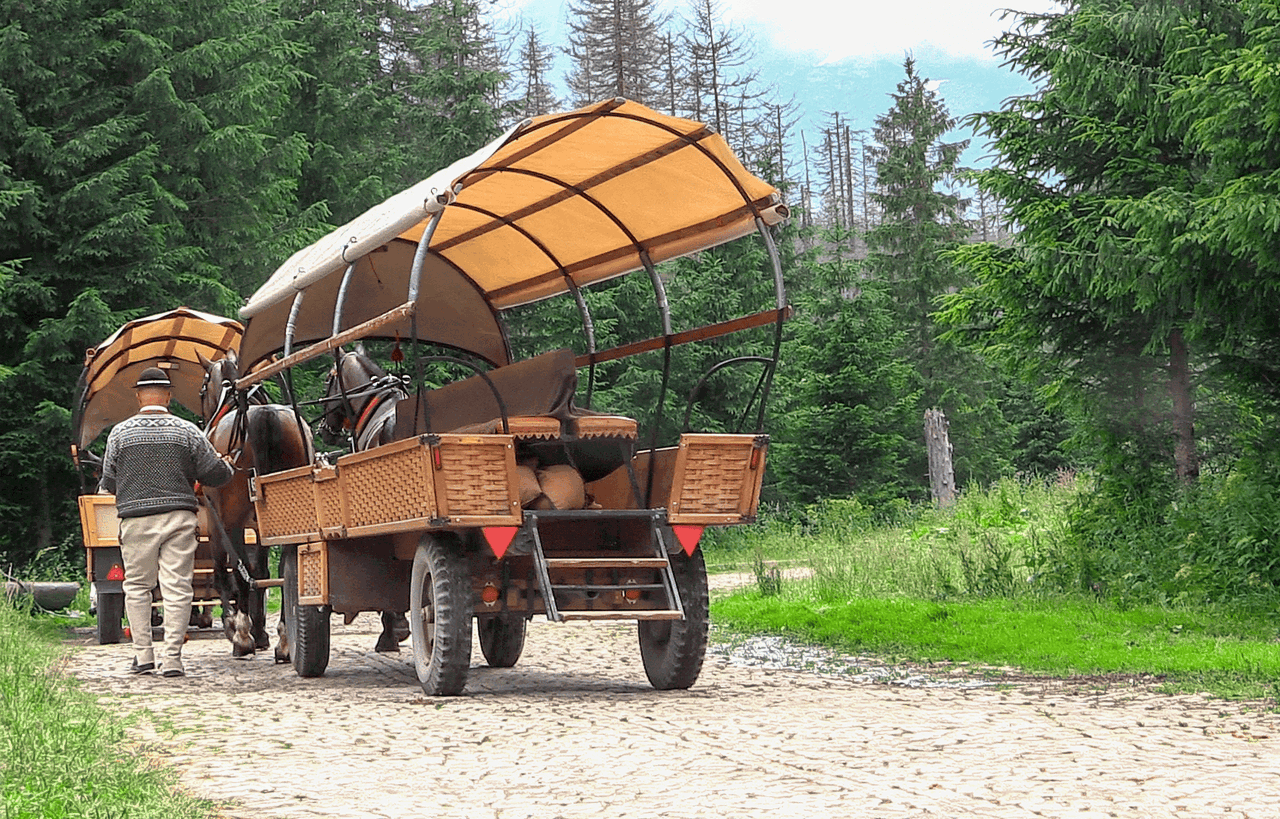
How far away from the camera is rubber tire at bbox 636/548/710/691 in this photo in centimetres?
905

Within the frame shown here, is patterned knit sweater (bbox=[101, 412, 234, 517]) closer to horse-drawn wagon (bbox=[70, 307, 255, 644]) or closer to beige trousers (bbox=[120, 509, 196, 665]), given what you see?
beige trousers (bbox=[120, 509, 196, 665])

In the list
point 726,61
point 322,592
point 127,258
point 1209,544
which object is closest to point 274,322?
point 322,592

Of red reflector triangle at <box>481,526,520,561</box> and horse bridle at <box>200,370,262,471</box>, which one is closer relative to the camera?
red reflector triangle at <box>481,526,520,561</box>

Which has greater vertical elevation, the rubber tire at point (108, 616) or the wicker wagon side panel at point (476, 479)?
the wicker wagon side panel at point (476, 479)

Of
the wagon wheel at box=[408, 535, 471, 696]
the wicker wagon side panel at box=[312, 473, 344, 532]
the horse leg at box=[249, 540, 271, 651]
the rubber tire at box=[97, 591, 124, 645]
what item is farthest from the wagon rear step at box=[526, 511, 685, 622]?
the rubber tire at box=[97, 591, 124, 645]

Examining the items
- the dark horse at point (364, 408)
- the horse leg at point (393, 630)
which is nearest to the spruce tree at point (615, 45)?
the dark horse at point (364, 408)

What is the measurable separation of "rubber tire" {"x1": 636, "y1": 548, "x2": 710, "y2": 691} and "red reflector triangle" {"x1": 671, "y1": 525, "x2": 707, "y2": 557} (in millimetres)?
70

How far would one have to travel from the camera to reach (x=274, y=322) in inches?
463

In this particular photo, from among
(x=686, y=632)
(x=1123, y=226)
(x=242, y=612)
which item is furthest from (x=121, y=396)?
(x=1123, y=226)

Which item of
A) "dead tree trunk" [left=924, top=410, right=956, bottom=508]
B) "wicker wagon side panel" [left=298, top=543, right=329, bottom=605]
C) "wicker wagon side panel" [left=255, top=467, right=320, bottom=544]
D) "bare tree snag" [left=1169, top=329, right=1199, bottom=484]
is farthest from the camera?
"dead tree trunk" [left=924, top=410, right=956, bottom=508]

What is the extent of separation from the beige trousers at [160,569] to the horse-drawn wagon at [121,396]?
1.75m

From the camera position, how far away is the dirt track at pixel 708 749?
207 inches

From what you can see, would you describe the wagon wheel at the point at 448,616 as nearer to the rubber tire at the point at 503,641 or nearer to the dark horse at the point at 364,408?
the dark horse at the point at 364,408

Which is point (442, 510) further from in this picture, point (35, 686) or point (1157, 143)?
point (1157, 143)
